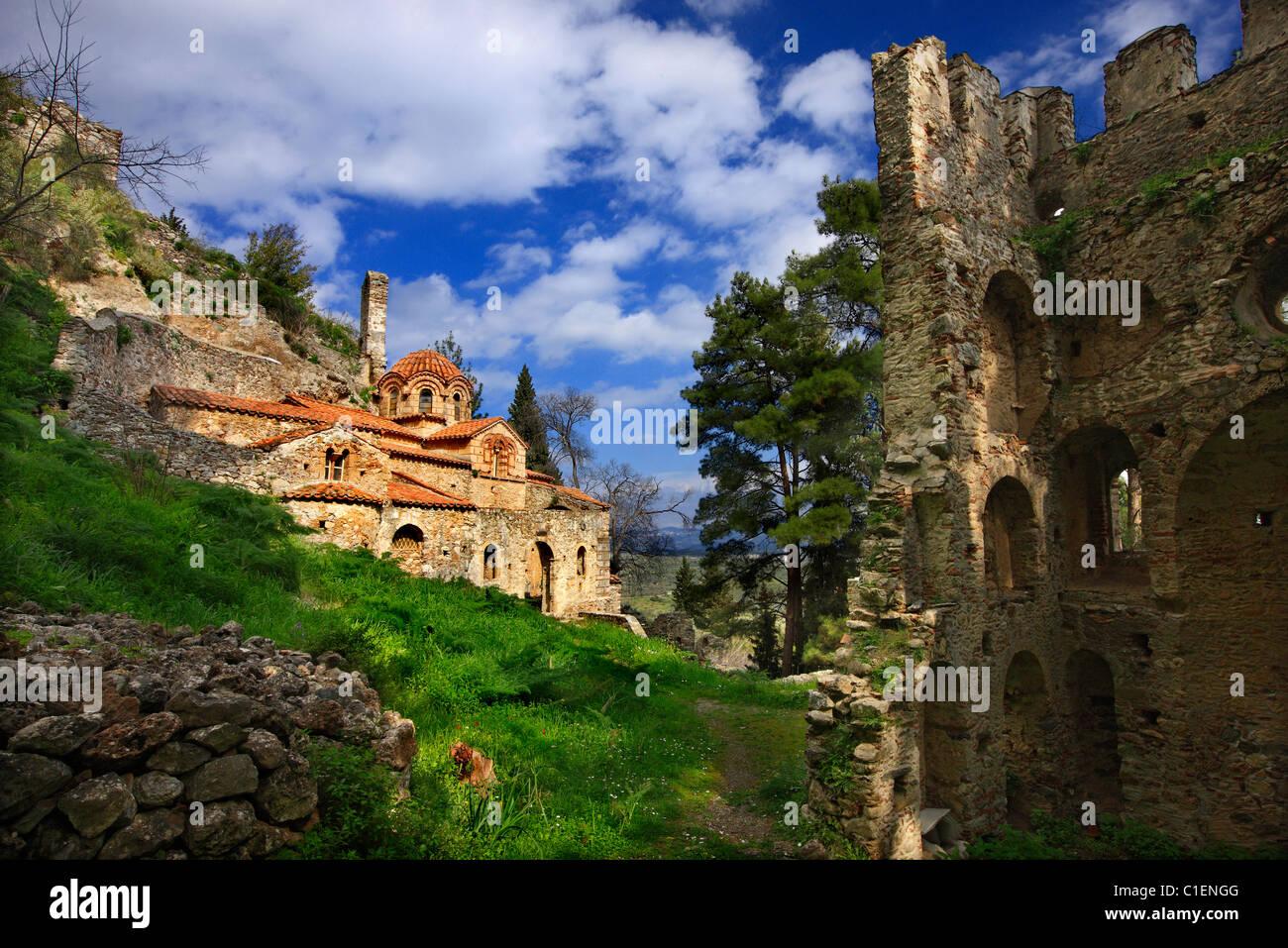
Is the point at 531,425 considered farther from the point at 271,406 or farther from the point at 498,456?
the point at 271,406

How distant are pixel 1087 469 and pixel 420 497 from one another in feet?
57.0

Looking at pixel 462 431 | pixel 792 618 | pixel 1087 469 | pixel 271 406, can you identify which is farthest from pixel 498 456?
pixel 1087 469

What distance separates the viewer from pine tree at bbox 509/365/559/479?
126 ft

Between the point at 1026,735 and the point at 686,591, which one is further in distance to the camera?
the point at 686,591

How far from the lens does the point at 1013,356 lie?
11727mm

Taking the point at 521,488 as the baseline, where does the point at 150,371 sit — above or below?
above

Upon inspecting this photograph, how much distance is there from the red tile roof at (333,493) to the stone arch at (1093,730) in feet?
55.4

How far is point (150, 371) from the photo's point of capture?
18609mm

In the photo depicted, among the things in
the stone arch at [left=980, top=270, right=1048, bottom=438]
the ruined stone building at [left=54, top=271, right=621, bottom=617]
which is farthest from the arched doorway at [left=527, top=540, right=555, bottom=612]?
the stone arch at [left=980, top=270, right=1048, bottom=438]

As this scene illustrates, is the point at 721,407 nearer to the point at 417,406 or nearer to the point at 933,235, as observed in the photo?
the point at 933,235

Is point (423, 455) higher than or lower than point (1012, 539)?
higher
